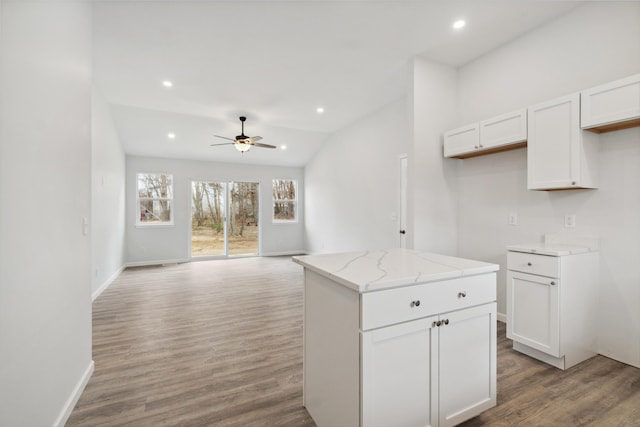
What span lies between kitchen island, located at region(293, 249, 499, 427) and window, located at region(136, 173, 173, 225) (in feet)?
20.8

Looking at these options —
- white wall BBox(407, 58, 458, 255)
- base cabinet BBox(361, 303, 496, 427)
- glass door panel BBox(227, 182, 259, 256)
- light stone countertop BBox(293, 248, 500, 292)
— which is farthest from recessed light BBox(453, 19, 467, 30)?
glass door panel BBox(227, 182, 259, 256)

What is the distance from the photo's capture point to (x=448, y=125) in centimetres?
348

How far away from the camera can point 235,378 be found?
210 centimetres

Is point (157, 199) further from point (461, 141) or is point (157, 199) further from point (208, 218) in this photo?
point (461, 141)

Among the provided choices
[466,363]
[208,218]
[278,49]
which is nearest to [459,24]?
[278,49]

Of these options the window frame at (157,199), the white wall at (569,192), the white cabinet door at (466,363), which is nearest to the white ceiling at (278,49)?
the white wall at (569,192)

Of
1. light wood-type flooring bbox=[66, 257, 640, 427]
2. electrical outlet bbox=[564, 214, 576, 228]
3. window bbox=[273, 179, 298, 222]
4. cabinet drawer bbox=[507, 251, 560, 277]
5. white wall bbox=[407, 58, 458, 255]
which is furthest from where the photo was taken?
window bbox=[273, 179, 298, 222]

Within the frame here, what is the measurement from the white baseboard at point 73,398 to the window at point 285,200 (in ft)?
19.7

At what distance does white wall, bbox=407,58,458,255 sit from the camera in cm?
330

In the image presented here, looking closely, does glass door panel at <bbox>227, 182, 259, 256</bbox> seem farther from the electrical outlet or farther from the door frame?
the electrical outlet

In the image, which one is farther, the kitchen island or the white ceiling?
the white ceiling

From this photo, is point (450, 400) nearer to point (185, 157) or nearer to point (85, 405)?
point (85, 405)

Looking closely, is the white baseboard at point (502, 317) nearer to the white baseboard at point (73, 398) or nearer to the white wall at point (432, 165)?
the white wall at point (432, 165)

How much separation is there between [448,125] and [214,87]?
3228 millimetres
